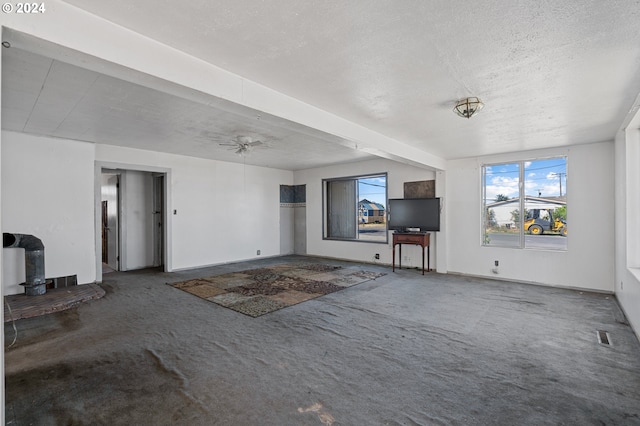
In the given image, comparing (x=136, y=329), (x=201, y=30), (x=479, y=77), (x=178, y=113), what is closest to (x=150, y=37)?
(x=201, y=30)

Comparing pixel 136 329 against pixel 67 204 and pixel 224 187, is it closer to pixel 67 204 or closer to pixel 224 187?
pixel 67 204

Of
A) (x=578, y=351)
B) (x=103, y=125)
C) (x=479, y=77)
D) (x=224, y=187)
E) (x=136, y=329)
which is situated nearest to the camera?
(x=479, y=77)

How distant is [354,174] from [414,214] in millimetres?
2027

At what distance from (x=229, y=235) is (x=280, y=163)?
2.30 metres

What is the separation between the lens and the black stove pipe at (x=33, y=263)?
457cm

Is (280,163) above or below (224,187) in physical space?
above

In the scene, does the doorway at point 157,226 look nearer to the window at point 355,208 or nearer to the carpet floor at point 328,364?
the carpet floor at point 328,364

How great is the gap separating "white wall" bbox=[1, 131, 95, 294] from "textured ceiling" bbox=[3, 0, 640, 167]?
4.51 meters

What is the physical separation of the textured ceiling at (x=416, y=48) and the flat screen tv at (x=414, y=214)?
316 cm

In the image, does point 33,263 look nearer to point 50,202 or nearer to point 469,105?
point 50,202

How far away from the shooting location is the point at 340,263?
7926 millimetres

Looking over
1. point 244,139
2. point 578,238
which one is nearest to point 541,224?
point 578,238

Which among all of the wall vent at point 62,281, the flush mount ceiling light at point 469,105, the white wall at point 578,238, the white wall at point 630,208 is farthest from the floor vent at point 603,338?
the wall vent at point 62,281

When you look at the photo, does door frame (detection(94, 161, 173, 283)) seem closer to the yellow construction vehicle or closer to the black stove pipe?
the black stove pipe
